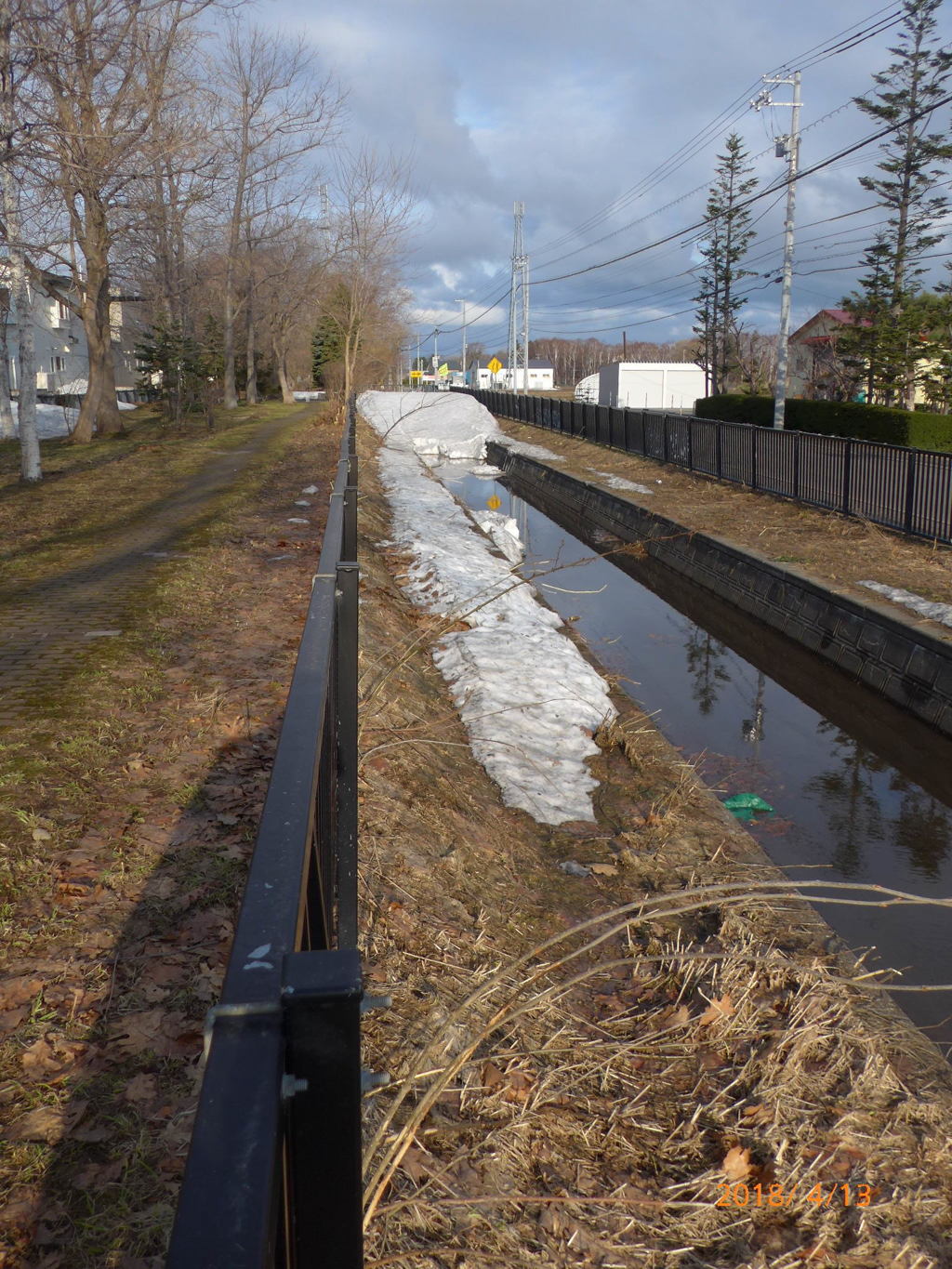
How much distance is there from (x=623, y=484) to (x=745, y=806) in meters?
15.8

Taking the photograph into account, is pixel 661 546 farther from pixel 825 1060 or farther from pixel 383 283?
pixel 383 283

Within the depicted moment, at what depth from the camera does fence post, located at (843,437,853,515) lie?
16.0 m

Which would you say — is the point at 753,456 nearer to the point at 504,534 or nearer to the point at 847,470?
the point at 847,470

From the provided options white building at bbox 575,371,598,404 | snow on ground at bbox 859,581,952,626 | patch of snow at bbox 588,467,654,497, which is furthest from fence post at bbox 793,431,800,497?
white building at bbox 575,371,598,404

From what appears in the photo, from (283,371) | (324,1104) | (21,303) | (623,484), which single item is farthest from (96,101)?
(283,371)

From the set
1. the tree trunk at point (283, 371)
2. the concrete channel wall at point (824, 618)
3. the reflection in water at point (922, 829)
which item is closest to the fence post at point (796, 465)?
the concrete channel wall at point (824, 618)

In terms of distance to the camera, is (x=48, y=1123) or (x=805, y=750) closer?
(x=48, y=1123)

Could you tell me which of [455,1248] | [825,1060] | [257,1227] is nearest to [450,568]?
[825,1060]

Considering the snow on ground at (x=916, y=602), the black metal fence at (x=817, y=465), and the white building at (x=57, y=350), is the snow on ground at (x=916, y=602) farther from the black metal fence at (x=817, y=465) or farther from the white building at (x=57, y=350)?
the white building at (x=57, y=350)

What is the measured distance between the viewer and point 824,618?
11516mm

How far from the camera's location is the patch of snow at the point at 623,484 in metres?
21.3

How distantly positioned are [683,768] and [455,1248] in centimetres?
504

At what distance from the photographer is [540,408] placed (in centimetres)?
4197
